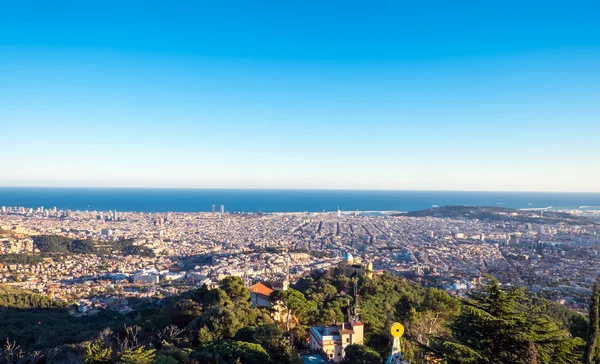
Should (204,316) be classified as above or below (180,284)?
above

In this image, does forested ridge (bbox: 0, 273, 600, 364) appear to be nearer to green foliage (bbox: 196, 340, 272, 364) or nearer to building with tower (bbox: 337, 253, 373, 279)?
green foliage (bbox: 196, 340, 272, 364)

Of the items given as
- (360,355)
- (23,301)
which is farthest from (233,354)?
(23,301)

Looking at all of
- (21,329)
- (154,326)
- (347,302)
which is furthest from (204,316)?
(21,329)

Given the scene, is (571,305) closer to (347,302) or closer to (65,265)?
(347,302)

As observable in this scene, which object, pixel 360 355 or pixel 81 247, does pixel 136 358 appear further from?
pixel 81 247

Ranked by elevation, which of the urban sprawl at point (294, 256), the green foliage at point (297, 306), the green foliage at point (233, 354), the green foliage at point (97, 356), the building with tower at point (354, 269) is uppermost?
the green foliage at point (97, 356)

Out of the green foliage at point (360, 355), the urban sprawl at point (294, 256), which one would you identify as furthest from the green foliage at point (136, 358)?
the urban sprawl at point (294, 256)

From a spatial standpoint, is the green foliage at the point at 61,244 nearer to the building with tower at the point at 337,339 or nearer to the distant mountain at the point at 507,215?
the building with tower at the point at 337,339
